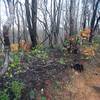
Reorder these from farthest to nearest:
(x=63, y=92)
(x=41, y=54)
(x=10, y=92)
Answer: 1. (x=41, y=54)
2. (x=63, y=92)
3. (x=10, y=92)

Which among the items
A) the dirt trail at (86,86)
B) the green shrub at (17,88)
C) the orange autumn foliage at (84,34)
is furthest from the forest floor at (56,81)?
the orange autumn foliage at (84,34)

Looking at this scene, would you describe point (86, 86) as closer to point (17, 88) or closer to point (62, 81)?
point (62, 81)

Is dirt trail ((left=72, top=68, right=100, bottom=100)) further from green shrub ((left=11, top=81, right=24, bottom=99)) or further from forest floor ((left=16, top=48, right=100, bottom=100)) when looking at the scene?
green shrub ((left=11, top=81, right=24, bottom=99))

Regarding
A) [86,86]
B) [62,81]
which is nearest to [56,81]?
[62,81]

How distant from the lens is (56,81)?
281 inches

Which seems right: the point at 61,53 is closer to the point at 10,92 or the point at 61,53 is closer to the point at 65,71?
the point at 65,71

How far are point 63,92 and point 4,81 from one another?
1.81 meters

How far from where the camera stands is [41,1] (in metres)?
18.3

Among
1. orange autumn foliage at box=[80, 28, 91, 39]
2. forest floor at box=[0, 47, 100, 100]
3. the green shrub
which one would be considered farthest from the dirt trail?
orange autumn foliage at box=[80, 28, 91, 39]

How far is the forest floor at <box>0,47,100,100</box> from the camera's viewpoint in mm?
6375

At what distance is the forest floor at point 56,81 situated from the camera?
6375 mm

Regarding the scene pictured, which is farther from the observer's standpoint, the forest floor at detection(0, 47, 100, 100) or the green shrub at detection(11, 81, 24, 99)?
the forest floor at detection(0, 47, 100, 100)

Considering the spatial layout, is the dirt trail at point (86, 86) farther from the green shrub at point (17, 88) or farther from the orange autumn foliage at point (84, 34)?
the orange autumn foliage at point (84, 34)

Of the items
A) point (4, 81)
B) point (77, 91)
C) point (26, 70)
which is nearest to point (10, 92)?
point (4, 81)
